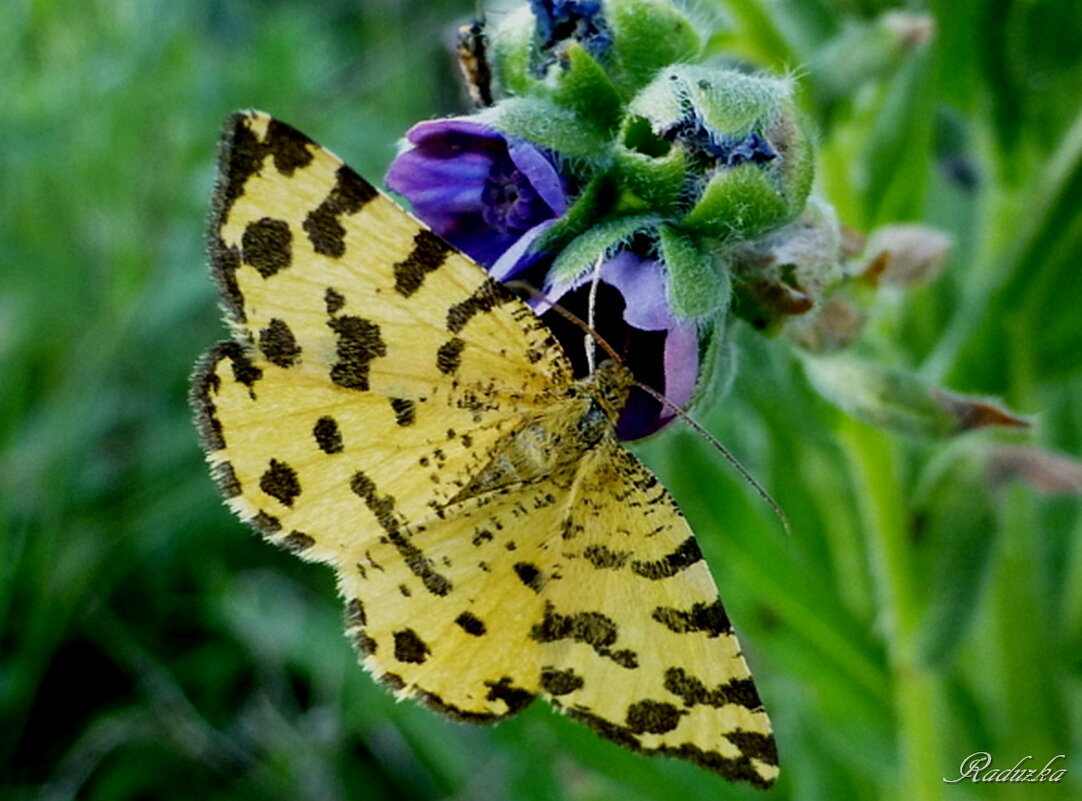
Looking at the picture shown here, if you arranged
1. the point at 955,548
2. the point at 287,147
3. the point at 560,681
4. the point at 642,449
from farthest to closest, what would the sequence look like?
the point at 642,449 < the point at 955,548 < the point at 560,681 < the point at 287,147

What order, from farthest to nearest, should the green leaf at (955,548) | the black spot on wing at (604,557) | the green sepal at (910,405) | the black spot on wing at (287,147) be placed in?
the green leaf at (955,548) → the green sepal at (910,405) → the black spot on wing at (604,557) → the black spot on wing at (287,147)

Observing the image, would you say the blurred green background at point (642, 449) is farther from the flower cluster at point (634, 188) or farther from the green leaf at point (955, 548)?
the flower cluster at point (634, 188)

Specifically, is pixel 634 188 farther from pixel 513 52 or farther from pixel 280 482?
pixel 280 482

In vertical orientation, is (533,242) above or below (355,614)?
above

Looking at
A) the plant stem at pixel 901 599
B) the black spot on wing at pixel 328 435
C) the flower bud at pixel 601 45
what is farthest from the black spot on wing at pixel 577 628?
the plant stem at pixel 901 599

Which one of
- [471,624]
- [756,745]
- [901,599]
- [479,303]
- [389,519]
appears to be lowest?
[901,599]

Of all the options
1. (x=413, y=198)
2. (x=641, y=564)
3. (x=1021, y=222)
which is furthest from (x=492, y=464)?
(x=1021, y=222)

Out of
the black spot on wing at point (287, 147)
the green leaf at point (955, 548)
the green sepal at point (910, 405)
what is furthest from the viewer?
the green leaf at point (955, 548)

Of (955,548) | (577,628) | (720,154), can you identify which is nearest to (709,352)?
(720,154)

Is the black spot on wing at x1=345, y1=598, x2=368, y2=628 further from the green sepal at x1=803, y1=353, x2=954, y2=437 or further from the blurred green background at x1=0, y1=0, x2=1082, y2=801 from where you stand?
the green sepal at x1=803, y1=353, x2=954, y2=437
